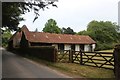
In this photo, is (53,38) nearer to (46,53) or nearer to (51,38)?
(51,38)

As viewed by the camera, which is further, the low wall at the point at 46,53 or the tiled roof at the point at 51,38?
the tiled roof at the point at 51,38

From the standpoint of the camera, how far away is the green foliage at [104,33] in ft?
268

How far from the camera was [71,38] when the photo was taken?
61.7 metres

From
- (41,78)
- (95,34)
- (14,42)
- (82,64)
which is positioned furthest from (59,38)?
(41,78)

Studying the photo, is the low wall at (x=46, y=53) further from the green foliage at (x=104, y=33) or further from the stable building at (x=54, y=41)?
the green foliage at (x=104, y=33)

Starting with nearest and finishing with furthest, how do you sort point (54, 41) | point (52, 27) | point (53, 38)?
point (54, 41)
point (53, 38)
point (52, 27)

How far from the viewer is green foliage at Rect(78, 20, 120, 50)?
8175 cm

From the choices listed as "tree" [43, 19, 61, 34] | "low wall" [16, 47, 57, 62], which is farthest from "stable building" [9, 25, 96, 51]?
"tree" [43, 19, 61, 34]

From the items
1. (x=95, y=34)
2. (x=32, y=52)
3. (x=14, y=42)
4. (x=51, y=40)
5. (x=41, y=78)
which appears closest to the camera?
(x=41, y=78)

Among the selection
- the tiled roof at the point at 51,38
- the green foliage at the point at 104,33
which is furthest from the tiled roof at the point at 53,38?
the green foliage at the point at 104,33

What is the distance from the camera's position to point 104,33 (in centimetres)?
8312

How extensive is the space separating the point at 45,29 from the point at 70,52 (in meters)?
75.5

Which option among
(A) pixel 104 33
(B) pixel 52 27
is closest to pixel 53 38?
(A) pixel 104 33

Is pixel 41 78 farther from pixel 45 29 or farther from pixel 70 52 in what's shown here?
pixel 45 29
